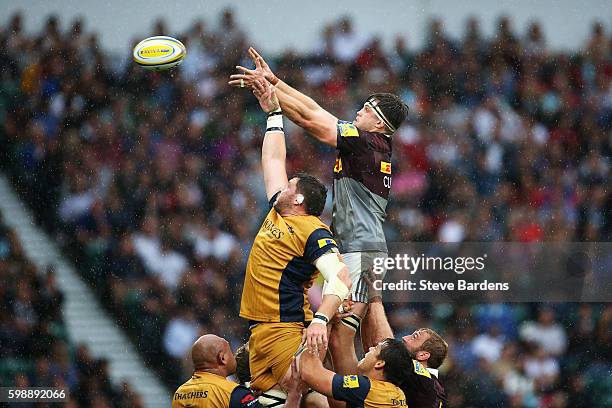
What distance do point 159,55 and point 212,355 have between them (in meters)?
3.28

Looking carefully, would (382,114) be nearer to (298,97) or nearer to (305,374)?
(298,97)

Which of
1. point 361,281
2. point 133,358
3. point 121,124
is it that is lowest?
point 133,358

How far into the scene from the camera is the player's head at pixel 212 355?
6.04 metres

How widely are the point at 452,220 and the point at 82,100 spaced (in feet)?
16.6

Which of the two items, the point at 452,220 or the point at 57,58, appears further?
the point at 57,58

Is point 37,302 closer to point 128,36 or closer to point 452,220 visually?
point 128,36

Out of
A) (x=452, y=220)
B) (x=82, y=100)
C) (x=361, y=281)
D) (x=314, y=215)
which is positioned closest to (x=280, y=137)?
(x=314, y=215)

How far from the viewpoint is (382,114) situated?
6355mm

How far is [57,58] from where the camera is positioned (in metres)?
12.8

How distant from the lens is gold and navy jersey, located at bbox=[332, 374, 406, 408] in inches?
221

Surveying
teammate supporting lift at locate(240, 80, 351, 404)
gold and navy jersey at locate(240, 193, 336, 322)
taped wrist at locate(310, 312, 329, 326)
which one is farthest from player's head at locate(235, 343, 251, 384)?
taped wrist at locate(310, 312, 329, 326)

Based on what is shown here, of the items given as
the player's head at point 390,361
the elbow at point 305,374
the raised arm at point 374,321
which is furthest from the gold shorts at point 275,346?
the raised arm at point 374,321

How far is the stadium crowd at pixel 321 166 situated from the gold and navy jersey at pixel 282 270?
571 cm

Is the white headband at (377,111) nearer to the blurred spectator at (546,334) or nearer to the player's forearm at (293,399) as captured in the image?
the player's forearm at (293,399)
